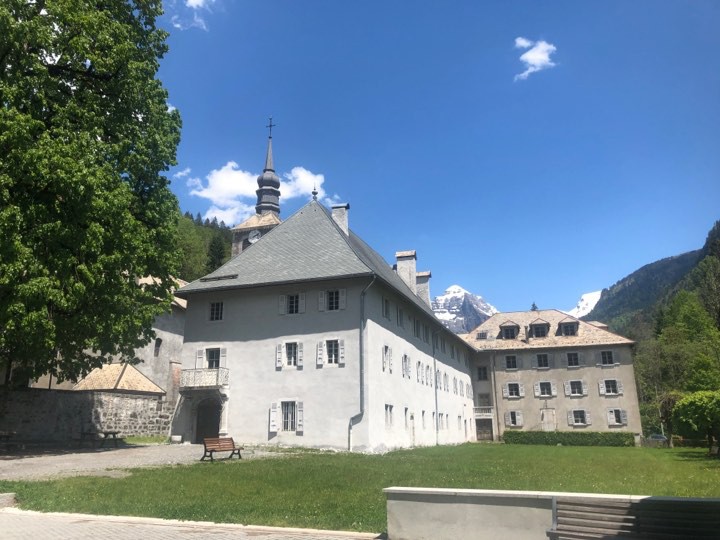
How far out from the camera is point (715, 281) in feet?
57.8

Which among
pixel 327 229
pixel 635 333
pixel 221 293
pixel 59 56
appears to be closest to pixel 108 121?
pixel 59 56

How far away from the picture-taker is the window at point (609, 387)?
5169cm

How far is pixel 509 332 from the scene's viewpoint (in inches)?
2283

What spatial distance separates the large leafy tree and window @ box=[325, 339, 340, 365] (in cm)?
843

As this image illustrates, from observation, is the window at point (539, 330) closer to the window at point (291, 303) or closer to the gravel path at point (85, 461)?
the window at point (291, 303)

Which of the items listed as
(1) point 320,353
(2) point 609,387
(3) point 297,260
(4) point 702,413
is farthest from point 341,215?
(2) point 609,387

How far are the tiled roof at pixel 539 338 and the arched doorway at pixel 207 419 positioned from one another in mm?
33333

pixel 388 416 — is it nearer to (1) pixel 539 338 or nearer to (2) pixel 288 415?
(2) pixel 288 415

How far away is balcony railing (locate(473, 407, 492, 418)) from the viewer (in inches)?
2183

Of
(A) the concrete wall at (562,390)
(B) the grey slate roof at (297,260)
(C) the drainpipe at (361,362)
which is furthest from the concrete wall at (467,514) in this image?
(A) the concrete wall at (562,390)

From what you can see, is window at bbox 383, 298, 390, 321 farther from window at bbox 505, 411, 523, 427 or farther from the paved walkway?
window at bbox 505, 411, 523, 427

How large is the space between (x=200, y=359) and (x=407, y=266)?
22448 mm

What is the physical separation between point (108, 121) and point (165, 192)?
11.7 feet

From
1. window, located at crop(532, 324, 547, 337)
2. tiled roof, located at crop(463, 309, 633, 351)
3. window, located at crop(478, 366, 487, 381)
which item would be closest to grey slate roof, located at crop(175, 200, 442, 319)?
window, located at crop(478, 366, 487, 381)
